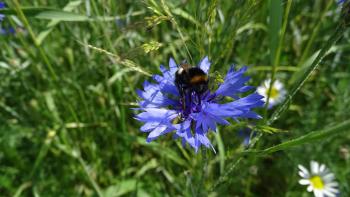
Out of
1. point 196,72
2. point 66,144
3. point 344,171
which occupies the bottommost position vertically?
point 344,171

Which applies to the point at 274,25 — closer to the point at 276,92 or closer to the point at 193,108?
the point at 193,108

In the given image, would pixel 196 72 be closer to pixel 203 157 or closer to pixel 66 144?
pixel 203 157

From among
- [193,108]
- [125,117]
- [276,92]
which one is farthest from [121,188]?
[276,92]

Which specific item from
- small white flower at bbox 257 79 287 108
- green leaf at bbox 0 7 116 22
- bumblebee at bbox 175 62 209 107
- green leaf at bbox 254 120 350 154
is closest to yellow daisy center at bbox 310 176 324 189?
small white flower at bbox 257 79 287 108

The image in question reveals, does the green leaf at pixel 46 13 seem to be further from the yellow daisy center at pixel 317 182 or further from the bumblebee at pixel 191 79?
the yellow daisy center at pixel 317 182

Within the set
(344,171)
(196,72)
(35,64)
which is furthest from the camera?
(35,64)

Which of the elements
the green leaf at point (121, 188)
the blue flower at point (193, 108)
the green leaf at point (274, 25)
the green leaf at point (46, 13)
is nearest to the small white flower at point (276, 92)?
the green leaf at point (121, 188)

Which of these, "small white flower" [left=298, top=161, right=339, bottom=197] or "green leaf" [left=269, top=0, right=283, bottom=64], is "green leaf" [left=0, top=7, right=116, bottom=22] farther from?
"small white flower" [left=298, top=161, right=339, bottom=197]

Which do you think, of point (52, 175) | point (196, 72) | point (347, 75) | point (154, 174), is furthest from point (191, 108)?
point (347, 75)
